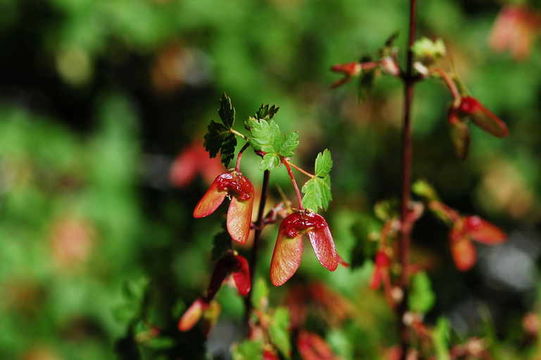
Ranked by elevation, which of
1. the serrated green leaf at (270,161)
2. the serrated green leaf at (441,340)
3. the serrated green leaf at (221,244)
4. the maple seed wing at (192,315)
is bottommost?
the serrated green leaf at (441,340)

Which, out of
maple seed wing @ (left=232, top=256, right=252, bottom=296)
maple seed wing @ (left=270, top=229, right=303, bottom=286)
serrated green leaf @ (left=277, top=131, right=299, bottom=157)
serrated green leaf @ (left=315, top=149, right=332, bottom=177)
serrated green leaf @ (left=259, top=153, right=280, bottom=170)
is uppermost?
serrated green leaf @ (left=277, top=131, right=299, bottom=157)

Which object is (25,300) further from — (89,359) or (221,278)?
(221,278)

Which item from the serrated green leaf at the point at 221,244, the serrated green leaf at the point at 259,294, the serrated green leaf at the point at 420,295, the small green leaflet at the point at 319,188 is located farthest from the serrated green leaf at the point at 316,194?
the serrated green leaf at the point at 420,295

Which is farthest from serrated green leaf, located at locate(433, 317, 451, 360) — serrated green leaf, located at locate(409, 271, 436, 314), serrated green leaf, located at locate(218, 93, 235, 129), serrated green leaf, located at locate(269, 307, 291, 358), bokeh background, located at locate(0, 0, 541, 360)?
bokeh background, located at locate(0, 0, 541, 360)

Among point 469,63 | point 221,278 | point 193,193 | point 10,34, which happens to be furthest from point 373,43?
point 221,278

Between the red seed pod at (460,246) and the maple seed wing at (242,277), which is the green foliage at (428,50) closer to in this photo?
the red seed pod at (460,246)

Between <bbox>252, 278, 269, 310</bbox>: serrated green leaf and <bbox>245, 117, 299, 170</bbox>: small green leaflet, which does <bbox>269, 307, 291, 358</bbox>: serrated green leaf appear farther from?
<bbox>245, 117, 299, 170</bbox>: small green leaflet
